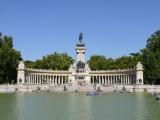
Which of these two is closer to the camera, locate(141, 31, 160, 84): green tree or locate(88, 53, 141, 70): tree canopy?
locate(141, 31, 160, 84): green tree

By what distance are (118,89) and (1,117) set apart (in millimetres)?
68149

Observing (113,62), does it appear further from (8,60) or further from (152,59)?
(8,60)

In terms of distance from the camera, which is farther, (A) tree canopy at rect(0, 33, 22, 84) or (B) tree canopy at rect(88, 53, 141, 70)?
(B) tree canopy at rect(88, 53, 141, 70)

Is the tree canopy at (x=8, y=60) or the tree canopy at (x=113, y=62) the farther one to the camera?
the tree canopy at (x=113, y=62)

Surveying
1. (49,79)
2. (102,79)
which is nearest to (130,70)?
(102,79)

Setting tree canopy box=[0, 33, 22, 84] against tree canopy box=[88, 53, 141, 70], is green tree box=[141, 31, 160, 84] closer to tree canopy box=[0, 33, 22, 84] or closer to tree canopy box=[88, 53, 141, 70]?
tree canopy box=[88, 53, 141, 70]

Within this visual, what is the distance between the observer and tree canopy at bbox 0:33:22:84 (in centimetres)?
11931

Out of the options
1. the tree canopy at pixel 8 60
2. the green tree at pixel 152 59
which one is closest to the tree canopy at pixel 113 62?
the green tree at pixel 152 59

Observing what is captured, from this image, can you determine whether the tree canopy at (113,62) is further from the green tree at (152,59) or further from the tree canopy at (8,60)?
the tree canopy at (8,60)

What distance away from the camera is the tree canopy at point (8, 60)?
4697 inches

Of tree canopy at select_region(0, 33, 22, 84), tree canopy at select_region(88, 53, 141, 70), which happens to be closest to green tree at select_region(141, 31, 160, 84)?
tree canopy at select_region(88, 53, 141, 70)

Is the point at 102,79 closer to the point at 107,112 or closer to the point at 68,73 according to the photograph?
the point at 68,73

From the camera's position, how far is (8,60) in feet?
395

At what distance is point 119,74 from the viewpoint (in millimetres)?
129875
